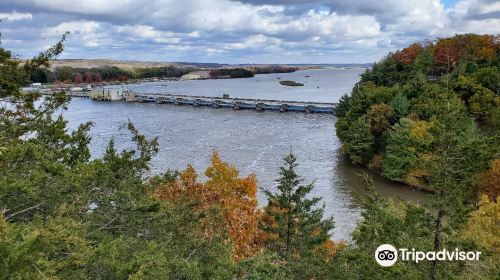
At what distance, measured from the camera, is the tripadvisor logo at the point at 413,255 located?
33.0ft

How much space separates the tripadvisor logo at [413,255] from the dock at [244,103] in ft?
237

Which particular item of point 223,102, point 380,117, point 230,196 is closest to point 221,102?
point 223,102

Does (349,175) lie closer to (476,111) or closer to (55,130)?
(476,111)

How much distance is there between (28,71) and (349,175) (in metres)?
31.4

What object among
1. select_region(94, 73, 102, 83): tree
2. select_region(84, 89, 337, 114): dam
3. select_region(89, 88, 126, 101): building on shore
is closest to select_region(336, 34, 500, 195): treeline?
select_region(84, 89, 337, 114): dam

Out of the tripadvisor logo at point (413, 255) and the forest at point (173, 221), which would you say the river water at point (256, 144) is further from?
the tripadvisor logo at point (413, 255)

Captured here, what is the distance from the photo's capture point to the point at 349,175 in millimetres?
41469

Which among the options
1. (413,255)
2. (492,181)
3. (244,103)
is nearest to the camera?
(413,255)

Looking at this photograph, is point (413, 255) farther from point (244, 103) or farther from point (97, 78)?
point (97, 78)

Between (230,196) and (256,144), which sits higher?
(230,196)

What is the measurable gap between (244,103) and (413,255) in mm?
83170

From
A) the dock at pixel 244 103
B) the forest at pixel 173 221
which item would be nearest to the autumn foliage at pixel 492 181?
the forest at pixel 173 221

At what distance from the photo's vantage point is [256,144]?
5353 cm

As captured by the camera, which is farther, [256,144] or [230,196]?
[256,144]
